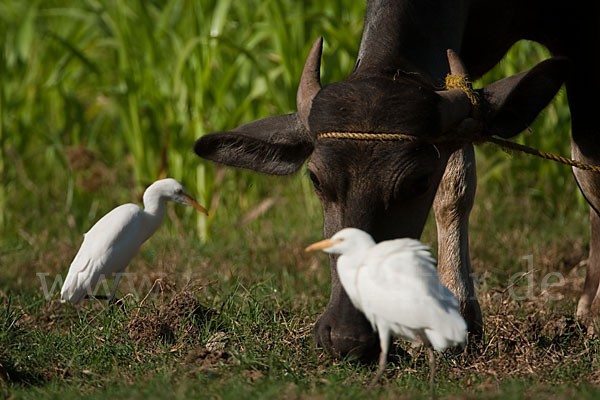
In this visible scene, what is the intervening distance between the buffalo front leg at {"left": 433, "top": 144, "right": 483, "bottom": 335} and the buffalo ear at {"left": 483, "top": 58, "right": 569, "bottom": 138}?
0.60 meters

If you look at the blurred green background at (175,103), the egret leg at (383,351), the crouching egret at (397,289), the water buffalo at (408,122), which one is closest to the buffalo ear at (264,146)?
the water buffalo at (408,122)

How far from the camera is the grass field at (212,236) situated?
3.06 m

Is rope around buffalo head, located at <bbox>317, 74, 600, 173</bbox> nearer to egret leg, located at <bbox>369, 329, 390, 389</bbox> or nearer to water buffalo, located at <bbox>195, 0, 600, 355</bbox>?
water buffalo, located at <bbox>195, 0, 600, 355</bbox>

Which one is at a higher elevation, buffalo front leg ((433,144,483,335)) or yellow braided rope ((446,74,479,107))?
yellow braided rope ((446,74,479,107))

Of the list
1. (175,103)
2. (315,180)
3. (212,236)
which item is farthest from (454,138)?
(175,103)

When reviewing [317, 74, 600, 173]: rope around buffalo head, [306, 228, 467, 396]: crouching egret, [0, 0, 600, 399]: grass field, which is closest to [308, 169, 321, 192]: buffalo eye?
[317, 74, 600, 173]: rope around buffalo head

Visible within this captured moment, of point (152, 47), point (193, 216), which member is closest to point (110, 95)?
point (152, 47)

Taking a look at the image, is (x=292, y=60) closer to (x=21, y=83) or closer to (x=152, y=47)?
(x=152, y=47)

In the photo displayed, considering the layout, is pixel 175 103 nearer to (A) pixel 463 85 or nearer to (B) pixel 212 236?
(B) pixel 212 236

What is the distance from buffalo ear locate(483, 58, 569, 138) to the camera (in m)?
3.25

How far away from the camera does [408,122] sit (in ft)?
9.96

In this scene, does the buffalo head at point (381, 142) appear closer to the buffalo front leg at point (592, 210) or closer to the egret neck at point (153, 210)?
the egret neck at point (153, 210)

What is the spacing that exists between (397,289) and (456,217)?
1.39 m

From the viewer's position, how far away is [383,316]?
275cm
